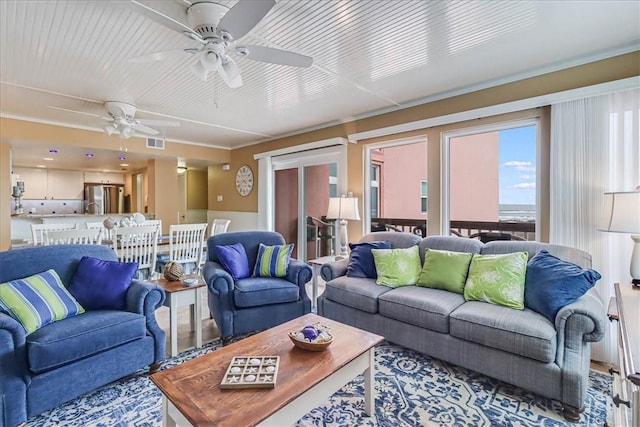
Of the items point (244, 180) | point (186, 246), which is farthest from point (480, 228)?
point (244, 180)

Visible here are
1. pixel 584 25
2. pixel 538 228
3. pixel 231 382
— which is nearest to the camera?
pixel 231 382

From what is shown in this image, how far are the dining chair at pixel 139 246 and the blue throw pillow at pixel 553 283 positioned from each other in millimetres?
3740

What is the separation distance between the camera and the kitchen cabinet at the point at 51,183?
765cm

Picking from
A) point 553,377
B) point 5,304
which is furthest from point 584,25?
point 5,304

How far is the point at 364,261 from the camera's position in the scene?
3254 mm

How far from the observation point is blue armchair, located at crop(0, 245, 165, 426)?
1.66 m

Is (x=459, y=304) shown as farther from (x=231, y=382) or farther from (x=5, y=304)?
(x=5, y=304)

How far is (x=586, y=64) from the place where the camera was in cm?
269

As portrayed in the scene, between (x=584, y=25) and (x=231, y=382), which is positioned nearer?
(x=231, y=382)

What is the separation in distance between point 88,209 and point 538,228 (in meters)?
10.3

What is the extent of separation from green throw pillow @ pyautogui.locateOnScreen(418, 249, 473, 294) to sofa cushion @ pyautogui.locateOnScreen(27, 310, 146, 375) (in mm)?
2373

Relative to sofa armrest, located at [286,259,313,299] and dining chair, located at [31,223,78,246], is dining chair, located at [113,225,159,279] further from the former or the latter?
sofa armrest, located at [286,259,313,299]

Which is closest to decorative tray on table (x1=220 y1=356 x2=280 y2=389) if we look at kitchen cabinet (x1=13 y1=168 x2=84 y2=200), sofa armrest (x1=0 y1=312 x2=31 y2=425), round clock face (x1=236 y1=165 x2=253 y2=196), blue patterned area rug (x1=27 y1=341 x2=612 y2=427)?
blue patterned area rug (x1=27 y1=341 x2=612 y2=427)

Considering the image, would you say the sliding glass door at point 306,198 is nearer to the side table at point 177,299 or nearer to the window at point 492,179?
the window at point 492,179
